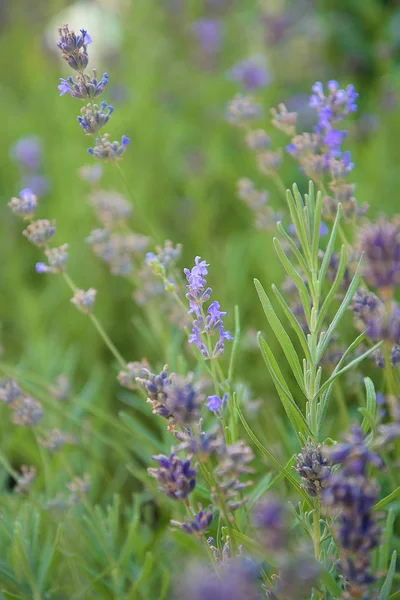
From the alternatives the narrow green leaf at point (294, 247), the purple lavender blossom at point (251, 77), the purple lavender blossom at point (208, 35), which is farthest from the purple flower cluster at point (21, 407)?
the purple lavender blossom at point (208, 35)

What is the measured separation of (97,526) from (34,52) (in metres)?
4.31

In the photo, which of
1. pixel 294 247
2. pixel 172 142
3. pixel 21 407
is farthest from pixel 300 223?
pixel 172 142

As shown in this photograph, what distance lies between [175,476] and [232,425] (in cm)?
25

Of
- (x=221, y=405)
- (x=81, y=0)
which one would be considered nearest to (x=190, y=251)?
Result: (x=221, y=405)

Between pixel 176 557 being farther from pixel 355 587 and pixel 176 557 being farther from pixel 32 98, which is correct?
pixel 32 98

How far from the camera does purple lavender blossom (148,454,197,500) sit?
0.76m

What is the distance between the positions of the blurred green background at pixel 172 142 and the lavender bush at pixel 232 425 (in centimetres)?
6

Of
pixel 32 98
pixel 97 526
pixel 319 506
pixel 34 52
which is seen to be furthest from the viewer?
pixel 34 52

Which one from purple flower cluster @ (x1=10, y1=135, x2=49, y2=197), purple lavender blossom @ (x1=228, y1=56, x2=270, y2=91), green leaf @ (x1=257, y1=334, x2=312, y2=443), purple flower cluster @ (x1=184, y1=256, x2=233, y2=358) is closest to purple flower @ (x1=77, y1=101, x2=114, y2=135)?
purple flower cluster @ (x1=184, y1=256, x2=233, y2=358)

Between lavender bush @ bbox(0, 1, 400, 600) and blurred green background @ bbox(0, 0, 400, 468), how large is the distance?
0.06 meters

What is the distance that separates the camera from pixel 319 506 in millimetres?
863

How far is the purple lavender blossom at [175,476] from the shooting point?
76 cm

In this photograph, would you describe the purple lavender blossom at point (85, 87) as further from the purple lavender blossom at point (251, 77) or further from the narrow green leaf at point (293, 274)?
the purple lavender blossom at point (251, 77)

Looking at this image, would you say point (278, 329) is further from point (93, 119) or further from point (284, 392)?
point (93, 119)
